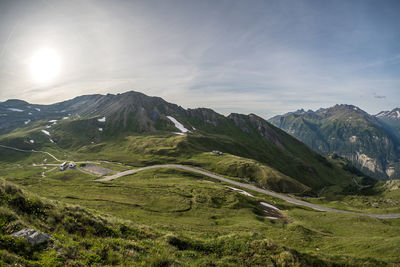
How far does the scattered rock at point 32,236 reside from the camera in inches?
429

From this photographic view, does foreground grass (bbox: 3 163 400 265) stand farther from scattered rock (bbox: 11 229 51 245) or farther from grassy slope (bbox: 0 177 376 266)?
scattered rock (bbox: 11 229 51 245)

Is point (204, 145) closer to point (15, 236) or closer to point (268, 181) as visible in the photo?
point (268, 181)

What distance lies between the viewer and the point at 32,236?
437 inches

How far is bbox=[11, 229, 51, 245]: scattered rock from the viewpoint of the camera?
10.9 metres

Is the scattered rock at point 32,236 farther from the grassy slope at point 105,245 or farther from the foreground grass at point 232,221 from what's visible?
the foreground grass at point 232,221

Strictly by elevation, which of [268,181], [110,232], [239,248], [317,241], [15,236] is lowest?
[268,181]

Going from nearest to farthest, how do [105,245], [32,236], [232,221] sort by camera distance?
[32,236] → [105,245] → [232,221]

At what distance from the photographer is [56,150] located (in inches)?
7618

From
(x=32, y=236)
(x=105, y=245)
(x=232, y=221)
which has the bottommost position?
(x=232, y=221)

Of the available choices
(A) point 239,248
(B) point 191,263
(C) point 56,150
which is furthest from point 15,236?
(C) point 56,150

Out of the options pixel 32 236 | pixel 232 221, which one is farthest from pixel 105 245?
pixel 232 221

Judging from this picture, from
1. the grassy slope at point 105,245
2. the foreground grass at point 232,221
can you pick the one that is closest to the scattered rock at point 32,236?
the grassy slope at point 105,245

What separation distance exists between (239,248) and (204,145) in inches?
6813

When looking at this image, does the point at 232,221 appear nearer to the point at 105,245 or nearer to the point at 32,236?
the point at 105,245
